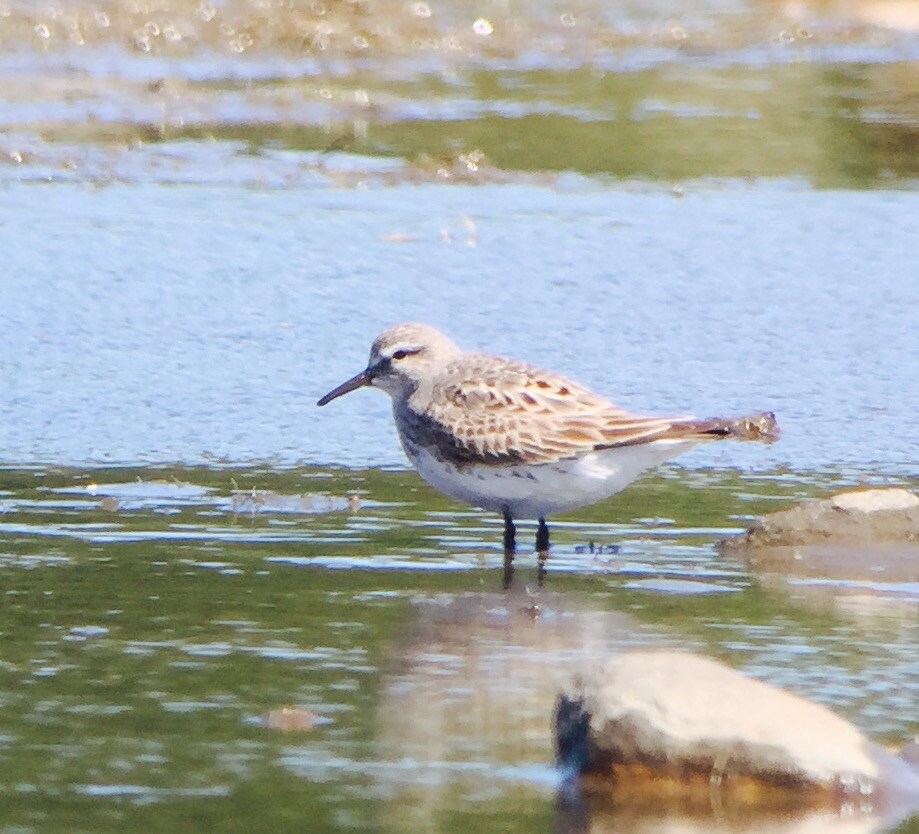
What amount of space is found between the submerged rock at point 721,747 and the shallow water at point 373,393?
0.50 feet

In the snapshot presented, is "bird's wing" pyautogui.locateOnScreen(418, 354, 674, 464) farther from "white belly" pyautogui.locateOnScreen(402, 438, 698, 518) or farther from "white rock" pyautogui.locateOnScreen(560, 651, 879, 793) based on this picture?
"white rock" pyautogui.locateOnScreen(560, 651, 879, 793)

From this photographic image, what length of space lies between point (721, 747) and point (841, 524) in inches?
111

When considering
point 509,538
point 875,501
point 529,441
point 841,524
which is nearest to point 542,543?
point 509,538

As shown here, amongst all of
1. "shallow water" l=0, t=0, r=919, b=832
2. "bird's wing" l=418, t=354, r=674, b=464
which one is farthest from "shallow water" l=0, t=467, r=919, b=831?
"bird's wing" l=418, t=354, r=674, b=464

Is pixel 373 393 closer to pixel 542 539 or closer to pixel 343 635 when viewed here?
pixel 542 539

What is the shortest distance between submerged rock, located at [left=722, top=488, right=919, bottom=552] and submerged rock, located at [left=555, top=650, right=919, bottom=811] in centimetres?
250

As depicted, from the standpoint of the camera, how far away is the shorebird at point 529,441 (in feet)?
27.3

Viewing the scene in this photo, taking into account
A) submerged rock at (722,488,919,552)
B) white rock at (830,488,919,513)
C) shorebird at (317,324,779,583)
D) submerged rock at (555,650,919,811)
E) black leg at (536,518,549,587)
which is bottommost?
submerged rock at (555,650,919,811)

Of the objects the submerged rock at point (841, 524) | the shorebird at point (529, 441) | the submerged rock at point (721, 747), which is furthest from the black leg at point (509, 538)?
the submerged rock at point (721, 747)

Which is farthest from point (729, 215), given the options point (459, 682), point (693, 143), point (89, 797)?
point (89, 797)

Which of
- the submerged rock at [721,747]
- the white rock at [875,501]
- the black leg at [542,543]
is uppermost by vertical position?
the white rock at [875,501]

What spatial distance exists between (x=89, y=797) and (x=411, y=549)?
2927 millimetres

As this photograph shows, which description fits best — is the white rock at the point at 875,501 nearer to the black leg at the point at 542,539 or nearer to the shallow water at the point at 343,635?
the shallow water at the point at 343,635

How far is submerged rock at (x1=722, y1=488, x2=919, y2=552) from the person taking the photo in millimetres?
8070
